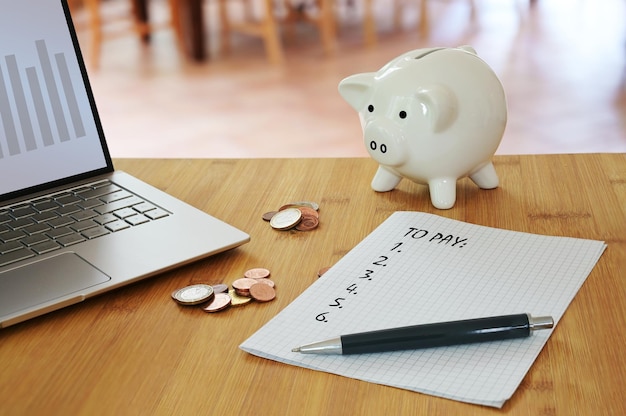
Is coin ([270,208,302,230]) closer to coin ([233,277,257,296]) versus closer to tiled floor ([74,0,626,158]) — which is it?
coin ([233,277,257,296])

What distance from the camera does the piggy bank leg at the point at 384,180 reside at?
91cm

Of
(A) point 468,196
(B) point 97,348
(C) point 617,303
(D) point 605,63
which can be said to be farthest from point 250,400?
(D) point 605,63

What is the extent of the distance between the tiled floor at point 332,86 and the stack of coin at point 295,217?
1.88 meters

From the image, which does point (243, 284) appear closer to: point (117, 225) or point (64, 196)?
point (117, 225)

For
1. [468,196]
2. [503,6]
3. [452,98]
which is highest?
[452,98]

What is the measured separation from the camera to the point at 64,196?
2.87 ft

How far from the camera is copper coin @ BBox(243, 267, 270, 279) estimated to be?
2.40 ft

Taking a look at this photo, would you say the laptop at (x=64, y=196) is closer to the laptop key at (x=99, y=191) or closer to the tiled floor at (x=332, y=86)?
the laptop key at (x=99, y=191)

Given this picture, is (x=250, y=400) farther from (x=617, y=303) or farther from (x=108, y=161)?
(x=108, y=161)

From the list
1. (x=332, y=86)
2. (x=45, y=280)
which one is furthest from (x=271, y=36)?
(x=45, y=280)

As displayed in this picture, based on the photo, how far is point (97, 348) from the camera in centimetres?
64

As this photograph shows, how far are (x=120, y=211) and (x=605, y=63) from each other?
3.36 m

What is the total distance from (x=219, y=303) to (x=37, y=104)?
0.36 meters

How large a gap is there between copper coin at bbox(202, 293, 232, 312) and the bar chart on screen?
325 millimetres
